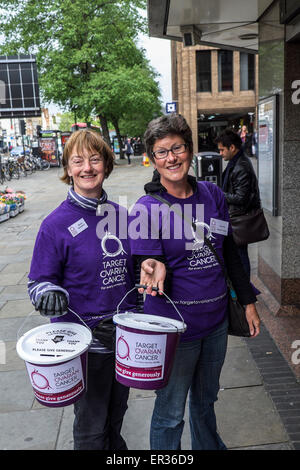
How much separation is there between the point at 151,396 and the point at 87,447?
1351 millimetres

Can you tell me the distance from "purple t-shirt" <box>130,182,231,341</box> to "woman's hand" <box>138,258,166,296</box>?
→ 0.26 feet

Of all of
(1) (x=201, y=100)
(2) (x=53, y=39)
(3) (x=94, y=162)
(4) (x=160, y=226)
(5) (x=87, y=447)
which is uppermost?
(2) (x=53, y=39)

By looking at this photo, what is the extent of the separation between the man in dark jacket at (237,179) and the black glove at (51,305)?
3.13m

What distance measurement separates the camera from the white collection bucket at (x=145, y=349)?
1.92 metres

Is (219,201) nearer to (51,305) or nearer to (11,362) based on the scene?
(51,305)

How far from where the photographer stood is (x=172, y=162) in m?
2.20

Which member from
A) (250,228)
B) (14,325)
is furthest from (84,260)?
(14,325)

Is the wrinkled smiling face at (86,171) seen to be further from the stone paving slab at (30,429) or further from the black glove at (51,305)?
the stone paving slab at (30,429)

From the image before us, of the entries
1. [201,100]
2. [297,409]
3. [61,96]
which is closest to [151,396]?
[297,409]

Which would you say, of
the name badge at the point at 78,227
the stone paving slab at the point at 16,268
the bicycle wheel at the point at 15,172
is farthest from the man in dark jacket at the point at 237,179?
the bicycle wheel at the point at 15,172

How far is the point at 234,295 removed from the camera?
2406 millimetres

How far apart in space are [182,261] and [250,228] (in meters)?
2.83

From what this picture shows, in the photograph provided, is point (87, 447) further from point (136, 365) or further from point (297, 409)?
point (297, 409)

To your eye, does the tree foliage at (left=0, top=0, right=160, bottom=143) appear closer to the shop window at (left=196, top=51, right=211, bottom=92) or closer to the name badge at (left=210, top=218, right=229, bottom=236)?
the shop window at (left=196, top=51, right=211, bottom=92)
